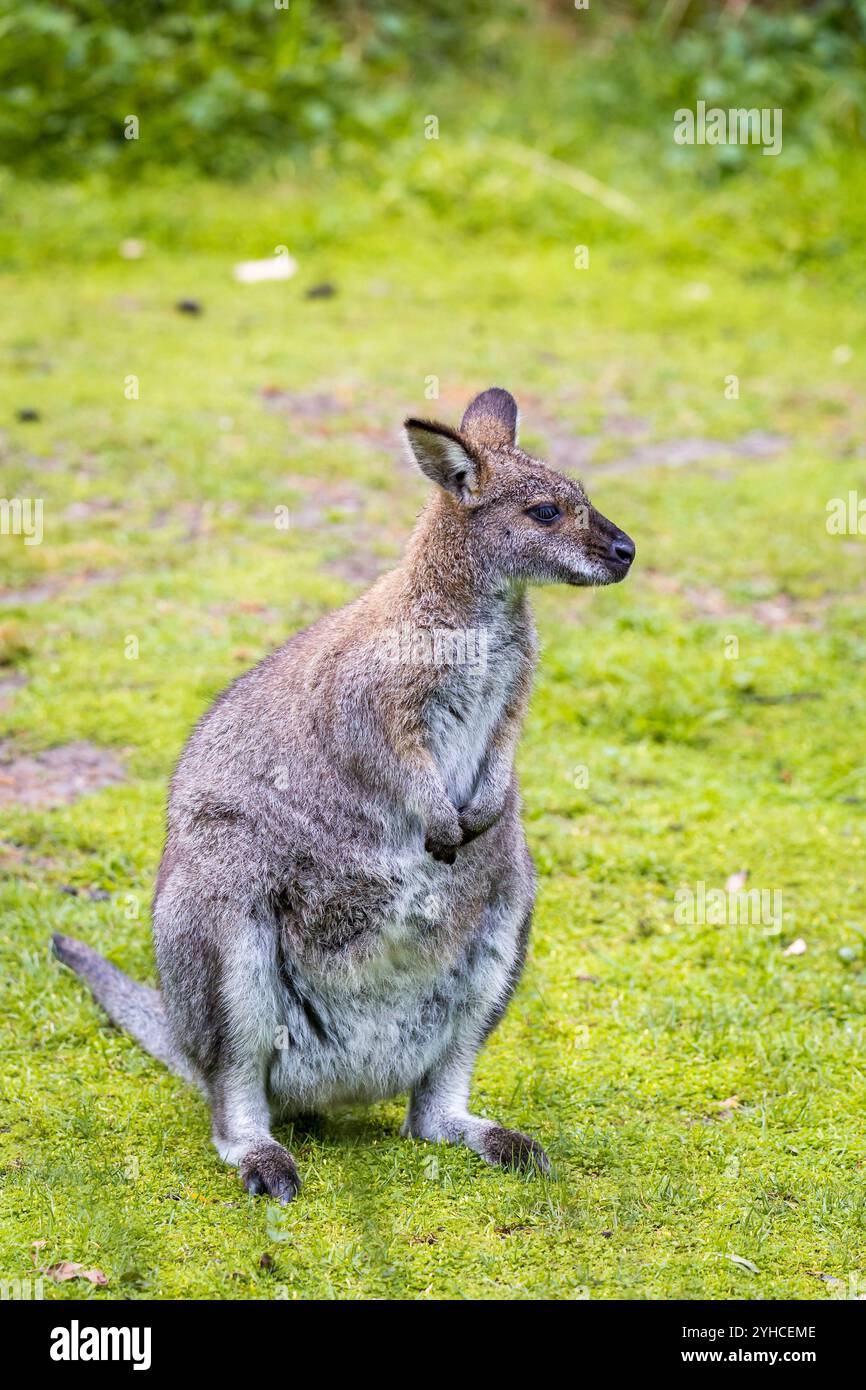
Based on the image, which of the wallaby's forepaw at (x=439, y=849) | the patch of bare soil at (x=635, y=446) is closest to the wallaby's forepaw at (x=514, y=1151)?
the wallaby's forepaw at (x=439, y=849)

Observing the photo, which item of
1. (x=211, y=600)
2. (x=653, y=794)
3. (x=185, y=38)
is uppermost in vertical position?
(x=185, y=38)

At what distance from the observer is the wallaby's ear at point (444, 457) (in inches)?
154

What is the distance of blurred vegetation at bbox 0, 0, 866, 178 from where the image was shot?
11.5 metres

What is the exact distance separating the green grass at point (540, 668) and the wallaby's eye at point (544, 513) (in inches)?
54.7

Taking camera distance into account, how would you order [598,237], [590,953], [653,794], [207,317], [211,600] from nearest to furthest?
[590,953], [653,794], [211,600], [207,317], [598,237]

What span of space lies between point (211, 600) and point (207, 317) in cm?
363

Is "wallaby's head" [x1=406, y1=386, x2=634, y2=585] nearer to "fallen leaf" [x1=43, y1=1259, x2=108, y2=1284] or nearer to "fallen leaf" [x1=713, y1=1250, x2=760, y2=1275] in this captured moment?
"fallen leaf" [x1=713, y1=1250, x2=760, y2=1275]

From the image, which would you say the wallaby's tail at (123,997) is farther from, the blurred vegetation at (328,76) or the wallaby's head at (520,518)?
the blurred vegetation at (328,76)

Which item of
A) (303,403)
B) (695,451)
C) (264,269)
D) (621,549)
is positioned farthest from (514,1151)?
(264,269)

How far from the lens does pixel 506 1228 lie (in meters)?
3.57

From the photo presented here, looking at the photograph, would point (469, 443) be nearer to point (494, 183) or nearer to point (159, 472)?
point (159, 472)

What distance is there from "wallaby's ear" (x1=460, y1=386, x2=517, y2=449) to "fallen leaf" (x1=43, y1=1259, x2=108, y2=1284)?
80.4 inches

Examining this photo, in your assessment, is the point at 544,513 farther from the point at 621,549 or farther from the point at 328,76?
the point at 328,76

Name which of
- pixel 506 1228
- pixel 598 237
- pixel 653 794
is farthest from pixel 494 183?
pixel 506 1228
